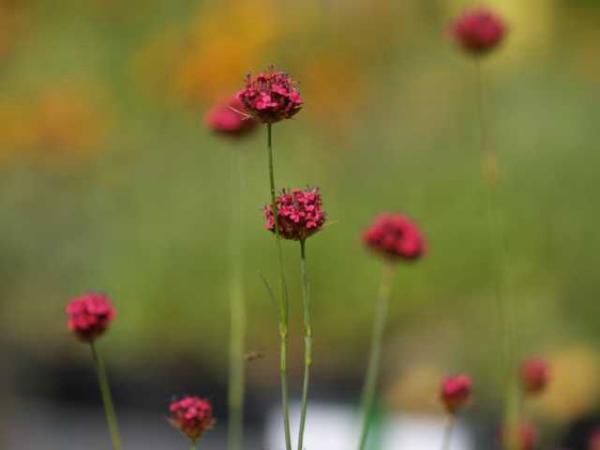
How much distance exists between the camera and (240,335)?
6.61 ft

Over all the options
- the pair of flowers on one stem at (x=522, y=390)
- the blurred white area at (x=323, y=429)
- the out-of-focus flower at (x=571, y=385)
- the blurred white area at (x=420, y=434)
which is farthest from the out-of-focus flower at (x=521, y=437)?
the out-of-focus flower at (x=571, y=385)

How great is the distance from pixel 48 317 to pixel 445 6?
9.34 ft

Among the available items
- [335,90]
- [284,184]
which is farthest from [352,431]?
[335,90]

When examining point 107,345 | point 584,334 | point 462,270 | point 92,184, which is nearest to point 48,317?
point 107,345

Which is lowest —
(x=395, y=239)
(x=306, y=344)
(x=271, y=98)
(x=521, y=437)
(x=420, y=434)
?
(x=420, y=434)

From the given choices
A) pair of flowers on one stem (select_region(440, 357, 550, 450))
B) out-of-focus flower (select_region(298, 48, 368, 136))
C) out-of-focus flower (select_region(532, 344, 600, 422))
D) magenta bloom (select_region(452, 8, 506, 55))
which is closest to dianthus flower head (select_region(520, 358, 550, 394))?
pair of flowers on one stem (select_region(440, 357, 550, 450))

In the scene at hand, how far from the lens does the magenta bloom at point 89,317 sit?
1658 millimetres

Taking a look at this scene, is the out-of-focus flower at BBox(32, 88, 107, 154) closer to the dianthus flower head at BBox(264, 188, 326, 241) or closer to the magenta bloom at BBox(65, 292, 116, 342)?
the magenta bloom at BBox(65, 292, 116, 342)

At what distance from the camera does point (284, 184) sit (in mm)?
5758

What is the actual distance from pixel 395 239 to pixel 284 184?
3.86m

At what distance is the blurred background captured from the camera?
15.4 feet

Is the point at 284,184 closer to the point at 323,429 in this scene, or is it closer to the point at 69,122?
the point at 69,122

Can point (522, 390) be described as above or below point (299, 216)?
below

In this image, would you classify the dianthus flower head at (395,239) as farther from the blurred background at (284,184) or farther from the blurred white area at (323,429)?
the blurred background at (284,184)
